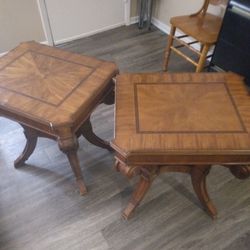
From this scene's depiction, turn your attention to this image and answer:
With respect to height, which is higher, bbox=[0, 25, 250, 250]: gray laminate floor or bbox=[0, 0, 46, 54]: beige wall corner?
bbox=[0, 0, 46, 54]: beige wall corner

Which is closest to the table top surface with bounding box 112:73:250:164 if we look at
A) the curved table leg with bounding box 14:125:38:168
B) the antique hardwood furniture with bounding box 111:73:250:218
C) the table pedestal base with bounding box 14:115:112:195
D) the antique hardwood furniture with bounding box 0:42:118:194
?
the antique hardwood furniture with bounding box 111:73:250:218

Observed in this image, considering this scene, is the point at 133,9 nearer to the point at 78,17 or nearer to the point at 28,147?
the point at 78,17

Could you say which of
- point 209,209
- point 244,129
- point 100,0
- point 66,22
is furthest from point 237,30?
point 66,22

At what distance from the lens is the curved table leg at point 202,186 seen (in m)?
1.12

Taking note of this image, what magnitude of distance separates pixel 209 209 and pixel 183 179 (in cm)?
25

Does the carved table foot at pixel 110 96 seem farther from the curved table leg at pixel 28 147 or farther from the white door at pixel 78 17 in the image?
the white door at pixel 78 17

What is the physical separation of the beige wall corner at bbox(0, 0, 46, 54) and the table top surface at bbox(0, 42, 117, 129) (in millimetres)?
1166

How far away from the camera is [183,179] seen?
1503 mm

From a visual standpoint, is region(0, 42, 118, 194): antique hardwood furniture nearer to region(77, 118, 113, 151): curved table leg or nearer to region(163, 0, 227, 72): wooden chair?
region(77, 118, 113, 151): curved table leg

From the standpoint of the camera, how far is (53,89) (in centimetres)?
108

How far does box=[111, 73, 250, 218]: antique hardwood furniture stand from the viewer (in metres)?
0.85

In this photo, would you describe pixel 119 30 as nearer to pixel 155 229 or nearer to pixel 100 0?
pixel 100 0

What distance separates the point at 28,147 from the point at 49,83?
1.79 feet

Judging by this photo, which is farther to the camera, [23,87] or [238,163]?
[23,87]
